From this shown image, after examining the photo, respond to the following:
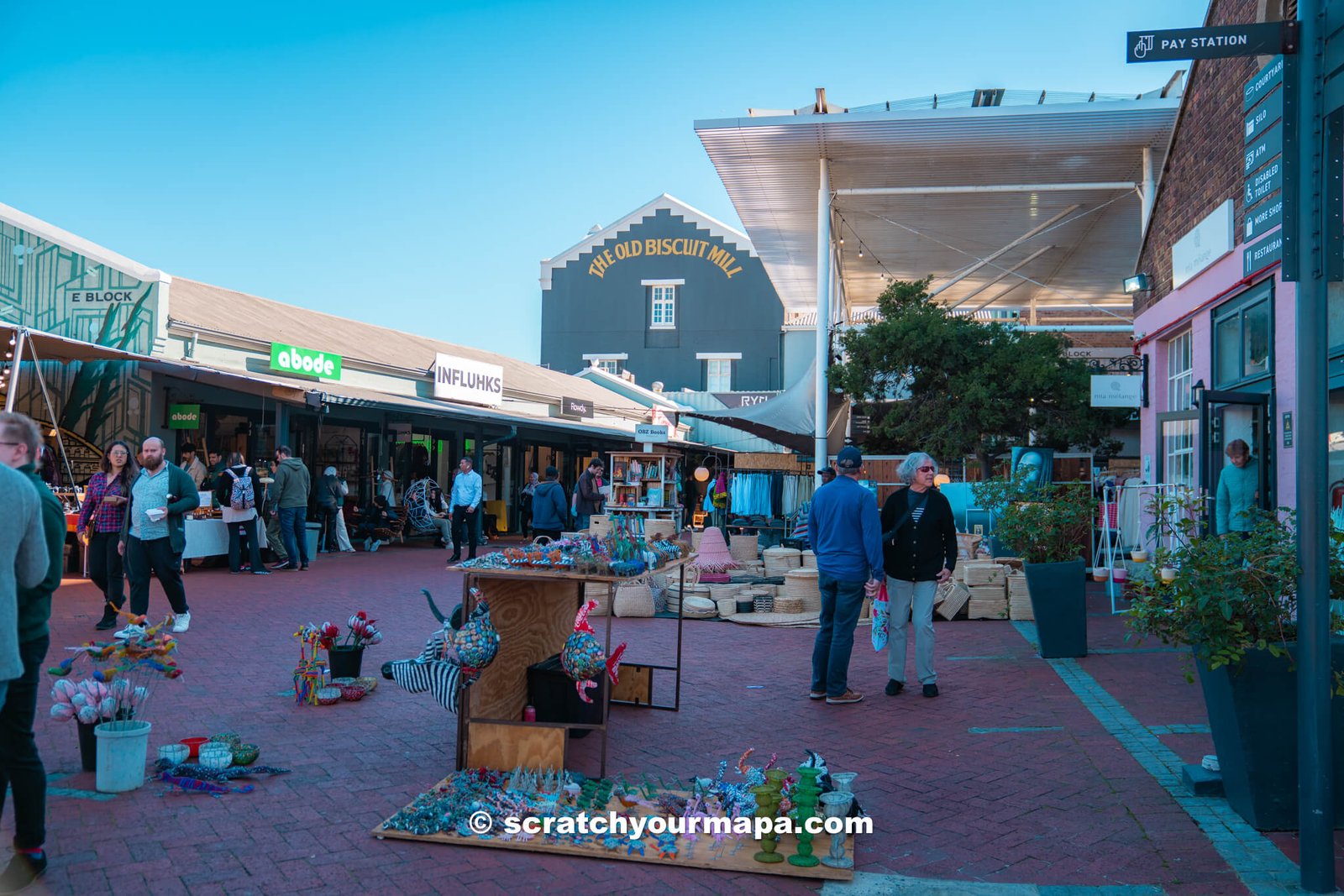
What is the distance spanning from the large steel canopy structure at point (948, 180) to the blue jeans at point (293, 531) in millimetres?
8641

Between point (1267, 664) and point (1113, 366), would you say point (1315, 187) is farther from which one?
point (1113, 366)

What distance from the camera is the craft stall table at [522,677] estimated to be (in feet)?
15.6

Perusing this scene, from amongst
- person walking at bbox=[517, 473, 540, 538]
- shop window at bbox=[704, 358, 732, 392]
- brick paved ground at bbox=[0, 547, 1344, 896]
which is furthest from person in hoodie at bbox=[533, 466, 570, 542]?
shop window at bbox=[704, 358, 732, 392]

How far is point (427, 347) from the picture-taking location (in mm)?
23578

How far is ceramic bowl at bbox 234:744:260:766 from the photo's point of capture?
4781mm

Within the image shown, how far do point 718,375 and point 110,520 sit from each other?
3052 centimetres

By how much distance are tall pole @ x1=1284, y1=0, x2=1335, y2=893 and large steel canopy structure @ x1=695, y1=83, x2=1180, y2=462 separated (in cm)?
1302

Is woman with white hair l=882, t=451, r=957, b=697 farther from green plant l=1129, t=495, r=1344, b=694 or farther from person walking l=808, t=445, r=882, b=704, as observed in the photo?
green plant l=1129, t=495, r=1344, b=694

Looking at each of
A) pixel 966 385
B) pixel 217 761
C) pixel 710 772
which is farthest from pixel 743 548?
pixel 217 761

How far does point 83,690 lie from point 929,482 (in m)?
5.15

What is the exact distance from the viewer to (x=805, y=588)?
10.8m

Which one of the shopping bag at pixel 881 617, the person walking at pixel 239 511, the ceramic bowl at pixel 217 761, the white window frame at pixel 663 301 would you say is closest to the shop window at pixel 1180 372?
the shopping bag at pixel 881 617

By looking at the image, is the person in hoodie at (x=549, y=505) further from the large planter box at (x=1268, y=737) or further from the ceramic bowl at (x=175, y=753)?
the large planter box at (x=1268, y=737)

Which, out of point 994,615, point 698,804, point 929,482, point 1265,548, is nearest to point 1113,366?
point 994,615
